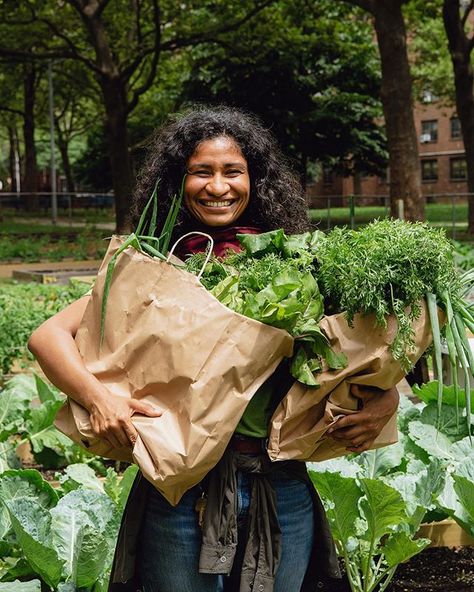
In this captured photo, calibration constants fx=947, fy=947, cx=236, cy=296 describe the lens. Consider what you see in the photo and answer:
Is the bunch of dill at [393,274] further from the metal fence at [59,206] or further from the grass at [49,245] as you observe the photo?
the metal fence at [59,206]

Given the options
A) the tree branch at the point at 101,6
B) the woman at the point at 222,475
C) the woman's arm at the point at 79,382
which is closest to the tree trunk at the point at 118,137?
the tree branch at the point at 101,6

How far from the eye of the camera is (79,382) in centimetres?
216

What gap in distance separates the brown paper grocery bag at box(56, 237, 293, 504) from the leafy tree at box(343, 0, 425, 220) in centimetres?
1341

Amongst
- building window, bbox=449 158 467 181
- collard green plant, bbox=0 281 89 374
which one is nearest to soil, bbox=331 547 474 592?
collard green plant, bbox=0 281 89 374

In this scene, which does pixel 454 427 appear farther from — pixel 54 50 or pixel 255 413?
pixel 54 50

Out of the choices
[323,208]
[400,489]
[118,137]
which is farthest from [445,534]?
[323,208]

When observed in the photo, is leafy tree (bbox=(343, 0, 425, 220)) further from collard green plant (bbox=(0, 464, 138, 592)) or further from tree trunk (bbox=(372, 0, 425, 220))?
collard green plant (bbox=(0, 464, 138, 592))

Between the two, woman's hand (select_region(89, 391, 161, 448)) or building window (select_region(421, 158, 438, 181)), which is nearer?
woman's hand (select_region(89, 391, 161, 448))

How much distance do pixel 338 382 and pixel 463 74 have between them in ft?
69.7

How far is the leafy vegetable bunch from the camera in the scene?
2039 mm

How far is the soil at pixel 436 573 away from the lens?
3.95 m

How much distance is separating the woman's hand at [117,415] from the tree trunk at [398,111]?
1343 centimetres

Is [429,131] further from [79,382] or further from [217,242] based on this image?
[79,382]

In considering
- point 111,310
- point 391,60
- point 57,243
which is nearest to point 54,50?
point 57,243
